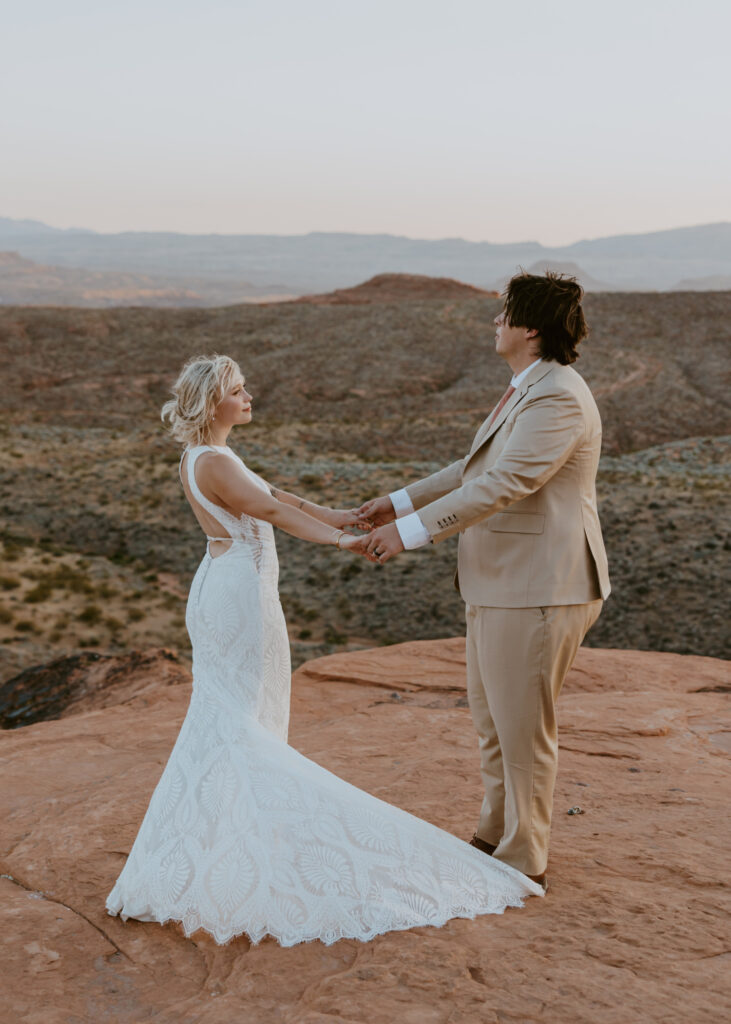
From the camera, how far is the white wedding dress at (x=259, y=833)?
12.5 ft

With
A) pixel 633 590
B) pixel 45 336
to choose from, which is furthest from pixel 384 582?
pixel 45 336

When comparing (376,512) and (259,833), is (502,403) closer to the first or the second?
(376,512)

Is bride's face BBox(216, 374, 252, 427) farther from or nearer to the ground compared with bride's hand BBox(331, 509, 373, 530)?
farther from the ground

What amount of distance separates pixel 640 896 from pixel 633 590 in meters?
13.7

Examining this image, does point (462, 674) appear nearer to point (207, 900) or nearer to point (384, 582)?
point (207, 900)

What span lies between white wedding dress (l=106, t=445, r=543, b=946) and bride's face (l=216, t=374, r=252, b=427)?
181 mm

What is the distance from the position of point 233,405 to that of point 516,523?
143 centimetres


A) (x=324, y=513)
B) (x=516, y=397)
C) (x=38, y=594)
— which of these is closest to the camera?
(x=516, y=397)

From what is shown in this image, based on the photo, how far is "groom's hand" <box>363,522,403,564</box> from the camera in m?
4.14

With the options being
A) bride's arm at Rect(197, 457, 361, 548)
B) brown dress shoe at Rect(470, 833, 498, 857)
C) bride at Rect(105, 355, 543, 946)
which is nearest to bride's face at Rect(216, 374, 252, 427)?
bride at Rect(105, 355, 543, 946)

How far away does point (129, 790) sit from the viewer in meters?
5.87

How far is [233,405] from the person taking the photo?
439cm

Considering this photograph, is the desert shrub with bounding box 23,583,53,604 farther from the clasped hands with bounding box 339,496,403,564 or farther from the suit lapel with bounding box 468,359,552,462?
the suit lapel with bounding box 468,359,552,462

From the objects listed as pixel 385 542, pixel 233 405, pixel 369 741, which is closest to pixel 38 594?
pixel 369 741
